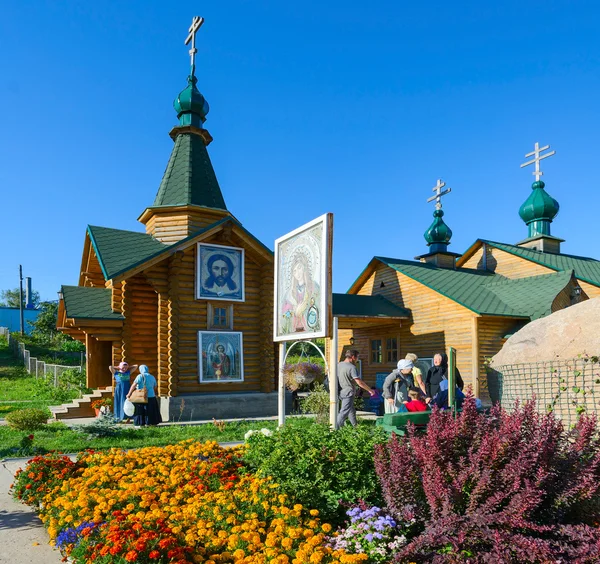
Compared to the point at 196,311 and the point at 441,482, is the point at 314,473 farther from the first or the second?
the point at 196,311

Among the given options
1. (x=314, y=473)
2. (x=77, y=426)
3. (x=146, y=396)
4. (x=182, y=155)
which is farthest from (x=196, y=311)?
(x=314, y=473)

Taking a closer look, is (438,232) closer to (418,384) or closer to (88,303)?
(88,303)

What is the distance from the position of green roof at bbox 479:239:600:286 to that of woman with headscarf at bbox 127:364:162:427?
17675 mm

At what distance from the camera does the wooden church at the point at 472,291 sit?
17.8 meters

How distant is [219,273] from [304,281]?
7.14 metres

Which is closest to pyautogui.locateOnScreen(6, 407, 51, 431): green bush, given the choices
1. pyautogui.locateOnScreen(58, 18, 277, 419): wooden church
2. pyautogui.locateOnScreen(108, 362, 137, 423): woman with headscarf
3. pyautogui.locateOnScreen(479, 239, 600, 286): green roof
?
pyautogui.locateOnScreen(108, 362, 137, 423): woman with headscarf

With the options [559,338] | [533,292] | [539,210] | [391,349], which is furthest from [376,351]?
[559,338]

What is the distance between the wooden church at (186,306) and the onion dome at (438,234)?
39.8 feet

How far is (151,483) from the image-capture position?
5.56 metres

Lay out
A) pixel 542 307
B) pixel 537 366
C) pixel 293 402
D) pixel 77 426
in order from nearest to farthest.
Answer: pixel 537 366, pixel 77 426, pixel 293 402, pixel 542 307

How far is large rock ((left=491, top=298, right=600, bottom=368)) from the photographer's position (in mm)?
6523

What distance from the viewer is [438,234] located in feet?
83.8

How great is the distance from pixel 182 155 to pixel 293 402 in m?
9.10

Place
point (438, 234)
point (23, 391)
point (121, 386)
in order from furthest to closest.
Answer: point (438, 234) < point (23, 391) < point (121, 386)
